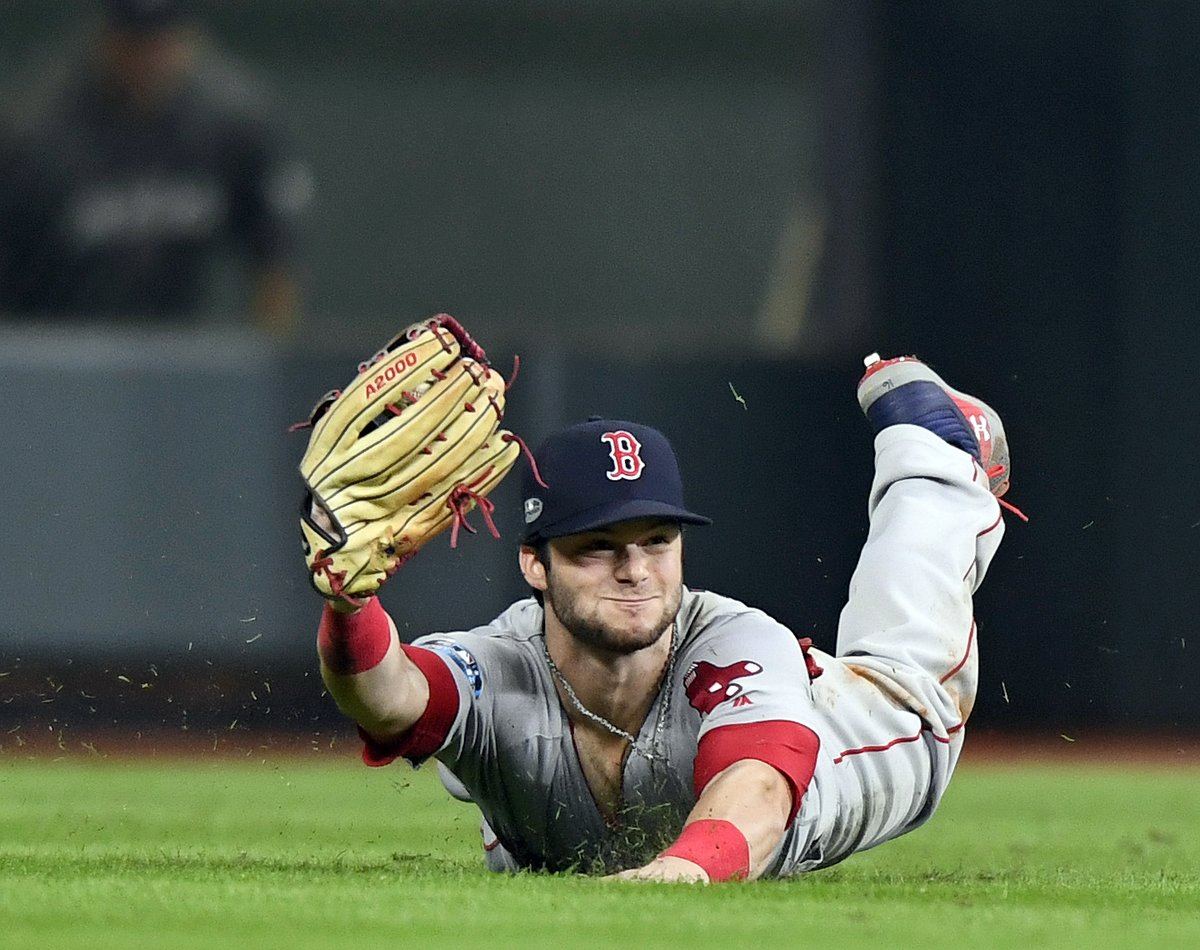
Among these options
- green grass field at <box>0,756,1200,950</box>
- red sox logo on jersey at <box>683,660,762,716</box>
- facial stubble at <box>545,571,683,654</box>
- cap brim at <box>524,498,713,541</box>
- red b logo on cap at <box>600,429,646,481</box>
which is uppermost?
red b logo on cap at <box>600,429,646,481</box>

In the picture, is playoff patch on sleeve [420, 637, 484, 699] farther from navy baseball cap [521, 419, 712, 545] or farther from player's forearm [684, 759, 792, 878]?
player's forearm [684, 759, 792, 878]

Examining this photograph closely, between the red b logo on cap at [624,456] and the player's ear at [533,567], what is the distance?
0.71ft

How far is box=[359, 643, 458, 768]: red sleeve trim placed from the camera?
11.9ft

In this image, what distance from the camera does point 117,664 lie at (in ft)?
23.4

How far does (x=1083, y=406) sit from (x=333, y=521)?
5125mm

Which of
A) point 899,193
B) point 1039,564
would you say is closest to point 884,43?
point 899,193

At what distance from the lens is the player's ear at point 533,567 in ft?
12.4

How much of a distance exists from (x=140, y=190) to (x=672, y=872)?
5.51 m

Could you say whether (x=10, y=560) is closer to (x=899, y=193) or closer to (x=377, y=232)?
Result: (x=377, y=232)

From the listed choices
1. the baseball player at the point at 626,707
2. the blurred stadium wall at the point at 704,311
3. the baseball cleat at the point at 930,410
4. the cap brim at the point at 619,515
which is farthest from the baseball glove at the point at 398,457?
the blurred stadium wall at the point at 704,311

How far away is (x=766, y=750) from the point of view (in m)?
3.53

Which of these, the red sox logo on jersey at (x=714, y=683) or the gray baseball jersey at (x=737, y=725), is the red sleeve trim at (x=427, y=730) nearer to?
the gray baseball jersey at (x=737, y=725)

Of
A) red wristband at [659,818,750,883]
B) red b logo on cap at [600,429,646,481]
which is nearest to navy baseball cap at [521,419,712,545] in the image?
red b logo on cap at [600,429,646,481]

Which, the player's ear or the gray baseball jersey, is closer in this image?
the gray baseball jersey
